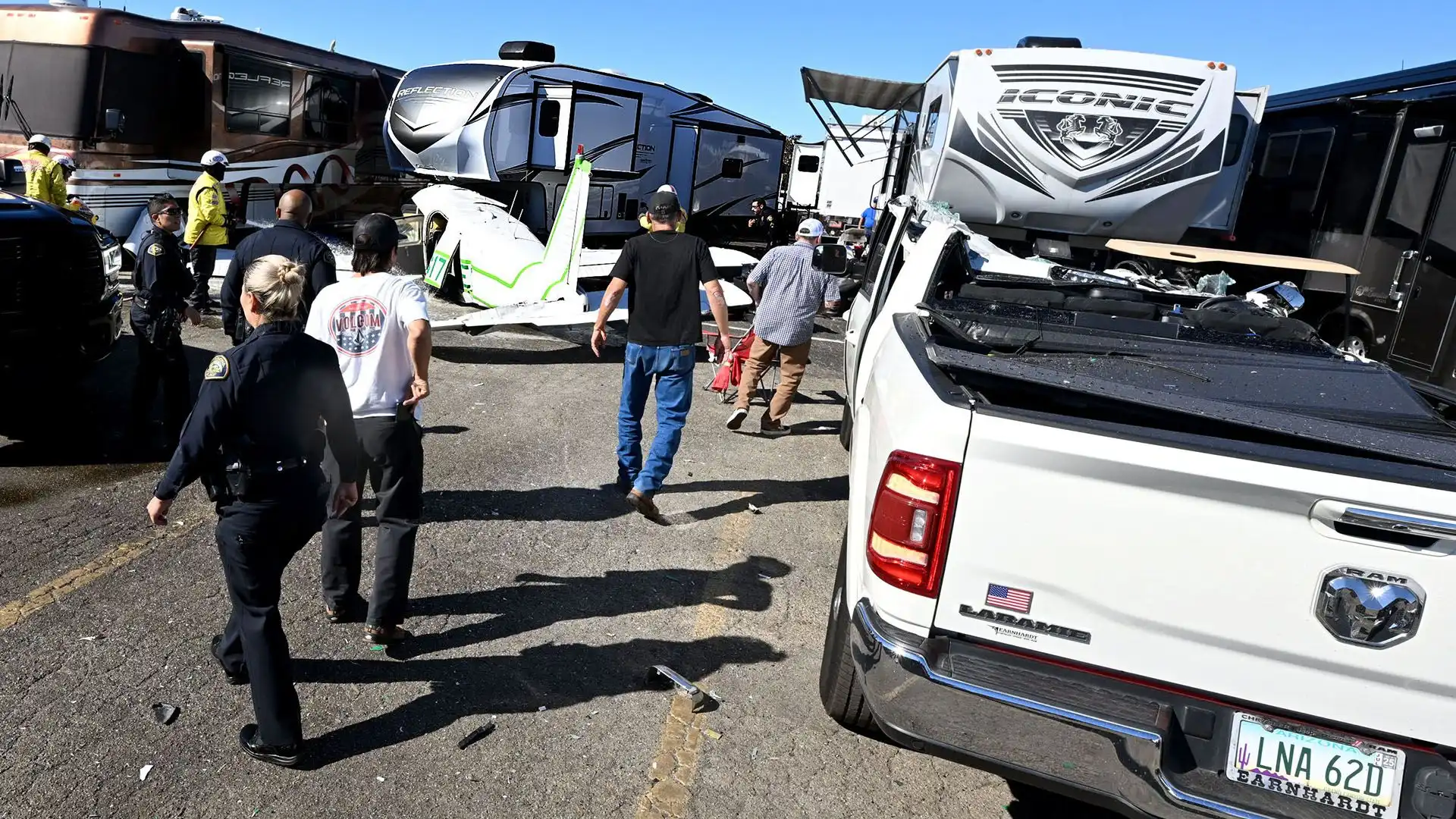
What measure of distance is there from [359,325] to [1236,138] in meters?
8.52

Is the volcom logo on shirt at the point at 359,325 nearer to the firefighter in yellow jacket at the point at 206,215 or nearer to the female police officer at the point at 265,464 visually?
the female police officer at the point at 265,464

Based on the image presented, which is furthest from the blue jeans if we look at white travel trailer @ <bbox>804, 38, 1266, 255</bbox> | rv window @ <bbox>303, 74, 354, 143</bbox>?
rv window @ <bbox>303, 74, 354, 143</bbox>

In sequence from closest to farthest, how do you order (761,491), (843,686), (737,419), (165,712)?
(843,686) → (165,712) → (761,491) → (737,419)

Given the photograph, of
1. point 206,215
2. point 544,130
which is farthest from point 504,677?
point 544,130

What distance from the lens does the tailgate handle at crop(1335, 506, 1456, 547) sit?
213cm

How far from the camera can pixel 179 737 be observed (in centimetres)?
311

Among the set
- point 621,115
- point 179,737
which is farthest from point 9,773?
point 621,115

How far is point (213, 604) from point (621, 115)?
11586 millimetres

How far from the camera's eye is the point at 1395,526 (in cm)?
216

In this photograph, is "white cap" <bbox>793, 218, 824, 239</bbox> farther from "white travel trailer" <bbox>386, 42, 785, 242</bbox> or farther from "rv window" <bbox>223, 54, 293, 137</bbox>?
"rv window" <bbox>223, 54, 293, 137</bbox>

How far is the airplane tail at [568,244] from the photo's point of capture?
9.45 meters

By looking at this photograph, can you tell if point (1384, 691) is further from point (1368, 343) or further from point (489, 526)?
point (1368, 343)

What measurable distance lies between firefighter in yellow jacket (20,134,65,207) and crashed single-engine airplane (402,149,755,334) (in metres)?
3.55

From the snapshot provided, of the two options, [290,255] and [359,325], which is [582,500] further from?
[359,325]
